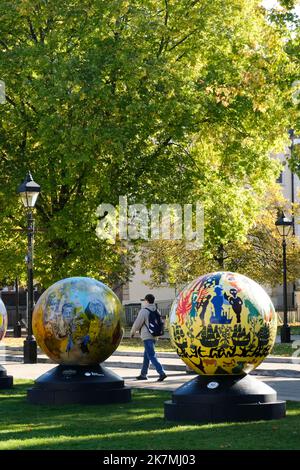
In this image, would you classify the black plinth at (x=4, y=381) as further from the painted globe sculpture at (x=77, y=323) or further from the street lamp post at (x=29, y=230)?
the street lamp post at (x=29, y=230)

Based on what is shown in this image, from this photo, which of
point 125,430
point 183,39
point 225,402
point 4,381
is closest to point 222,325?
point 225,402

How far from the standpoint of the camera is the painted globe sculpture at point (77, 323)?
1733 centimetres

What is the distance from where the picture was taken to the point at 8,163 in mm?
38188

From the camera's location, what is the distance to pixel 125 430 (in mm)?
13898

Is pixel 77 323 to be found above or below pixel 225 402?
above

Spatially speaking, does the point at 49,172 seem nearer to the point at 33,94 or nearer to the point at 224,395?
the point at 33,94

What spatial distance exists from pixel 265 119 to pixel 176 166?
368 centimetres

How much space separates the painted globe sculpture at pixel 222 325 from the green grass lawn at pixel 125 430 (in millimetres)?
896

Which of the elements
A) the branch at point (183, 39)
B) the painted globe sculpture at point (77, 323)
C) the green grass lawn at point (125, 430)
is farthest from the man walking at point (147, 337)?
the branch at point (183, 39)

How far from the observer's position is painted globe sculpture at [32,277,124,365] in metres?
17.3

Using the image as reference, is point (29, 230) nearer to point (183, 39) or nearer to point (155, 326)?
point (155, 326)

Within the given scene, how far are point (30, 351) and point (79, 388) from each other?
1377 centimetres

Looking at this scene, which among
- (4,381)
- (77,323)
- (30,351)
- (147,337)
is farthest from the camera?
(30,351)
